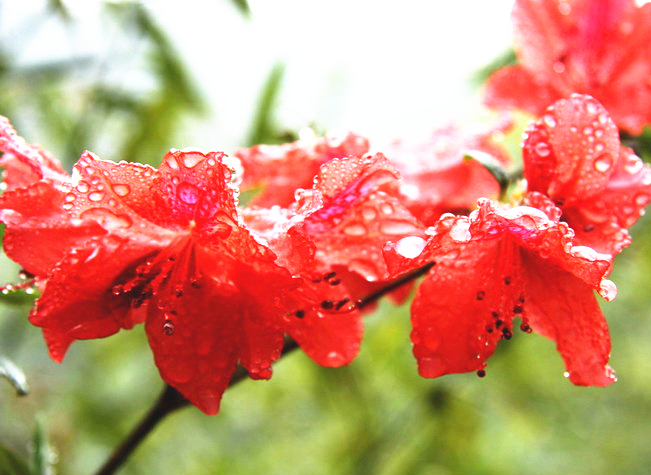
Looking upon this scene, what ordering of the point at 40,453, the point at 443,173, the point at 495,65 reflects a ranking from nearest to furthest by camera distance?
the point at 40,453 → the point at 443,173 → the point at 495,65

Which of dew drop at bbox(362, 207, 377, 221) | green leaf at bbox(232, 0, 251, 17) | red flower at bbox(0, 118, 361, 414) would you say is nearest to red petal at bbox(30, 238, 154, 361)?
red flower at bbox(0, 118, 361, 414)

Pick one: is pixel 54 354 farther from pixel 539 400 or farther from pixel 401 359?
pixel 539 400

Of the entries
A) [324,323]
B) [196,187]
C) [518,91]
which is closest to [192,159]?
[196,187]

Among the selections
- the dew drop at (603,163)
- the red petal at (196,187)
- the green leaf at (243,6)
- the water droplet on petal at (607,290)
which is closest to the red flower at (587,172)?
the dew drop at (603,163)

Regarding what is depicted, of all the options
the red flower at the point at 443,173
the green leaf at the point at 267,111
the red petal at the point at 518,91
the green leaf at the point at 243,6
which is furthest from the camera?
the green leaf at the point at 267,111

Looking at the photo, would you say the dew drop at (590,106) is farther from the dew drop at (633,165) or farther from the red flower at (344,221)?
the red flower at (344,221)

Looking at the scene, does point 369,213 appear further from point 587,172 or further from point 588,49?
point 588,49

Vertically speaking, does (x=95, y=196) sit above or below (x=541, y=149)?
above
